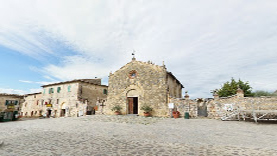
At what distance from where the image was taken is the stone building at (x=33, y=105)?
103 ft

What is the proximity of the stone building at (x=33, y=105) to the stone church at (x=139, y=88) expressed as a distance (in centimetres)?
1972

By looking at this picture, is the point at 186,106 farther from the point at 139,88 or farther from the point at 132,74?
the point at 132,74

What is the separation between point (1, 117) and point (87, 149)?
82.4ft

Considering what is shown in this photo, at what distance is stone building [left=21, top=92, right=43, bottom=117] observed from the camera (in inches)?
1238

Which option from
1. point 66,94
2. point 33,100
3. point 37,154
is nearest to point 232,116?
point 37,154

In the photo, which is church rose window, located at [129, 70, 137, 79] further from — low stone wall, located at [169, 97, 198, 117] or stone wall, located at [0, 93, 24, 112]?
stone wall, located at [0, 93, 24, 112]

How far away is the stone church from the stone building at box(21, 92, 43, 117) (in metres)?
19.7

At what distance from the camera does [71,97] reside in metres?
26.5

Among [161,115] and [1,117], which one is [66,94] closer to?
[1,117]

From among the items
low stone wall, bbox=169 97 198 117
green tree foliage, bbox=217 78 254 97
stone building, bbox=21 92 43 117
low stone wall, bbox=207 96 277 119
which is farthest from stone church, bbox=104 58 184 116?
stone building, bbox=21 92 43 117

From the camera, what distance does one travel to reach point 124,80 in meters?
21.3

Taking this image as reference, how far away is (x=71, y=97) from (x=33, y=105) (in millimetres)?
14290

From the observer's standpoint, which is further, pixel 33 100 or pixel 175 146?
pixel 33 100

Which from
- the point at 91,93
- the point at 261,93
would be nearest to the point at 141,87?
the point at 91,93
